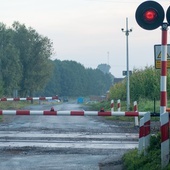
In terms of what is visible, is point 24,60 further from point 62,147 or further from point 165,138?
point 165,138

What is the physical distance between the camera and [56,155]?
12.7 m

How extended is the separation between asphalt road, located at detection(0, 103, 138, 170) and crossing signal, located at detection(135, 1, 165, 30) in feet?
8.72

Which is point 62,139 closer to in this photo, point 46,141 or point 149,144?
point 46,141

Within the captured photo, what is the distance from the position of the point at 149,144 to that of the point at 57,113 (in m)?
6.57

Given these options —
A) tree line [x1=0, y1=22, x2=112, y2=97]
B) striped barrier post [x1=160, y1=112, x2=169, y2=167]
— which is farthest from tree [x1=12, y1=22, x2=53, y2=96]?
striped barrier post [x1=160, y1=112, x2=169, y2=167]

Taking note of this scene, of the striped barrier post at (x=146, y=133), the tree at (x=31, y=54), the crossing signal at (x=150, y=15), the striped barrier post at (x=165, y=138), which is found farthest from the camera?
the tree at (x=31, y=54)

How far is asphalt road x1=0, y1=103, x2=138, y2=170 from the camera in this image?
1127 centimetres

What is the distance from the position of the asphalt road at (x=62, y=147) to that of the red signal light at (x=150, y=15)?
2748mm

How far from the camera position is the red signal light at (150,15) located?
35.2ft

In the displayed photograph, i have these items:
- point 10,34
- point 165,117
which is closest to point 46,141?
point 165,117

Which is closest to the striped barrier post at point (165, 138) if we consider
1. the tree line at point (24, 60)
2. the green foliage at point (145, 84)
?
the green foliage at point (145, 84)

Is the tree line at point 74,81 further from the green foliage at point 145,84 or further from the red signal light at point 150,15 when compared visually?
the red signal light at point 150,15

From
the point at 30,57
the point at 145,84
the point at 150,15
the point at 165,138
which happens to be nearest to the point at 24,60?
the point at 30,57

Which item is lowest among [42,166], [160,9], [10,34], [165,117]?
[42,166]
